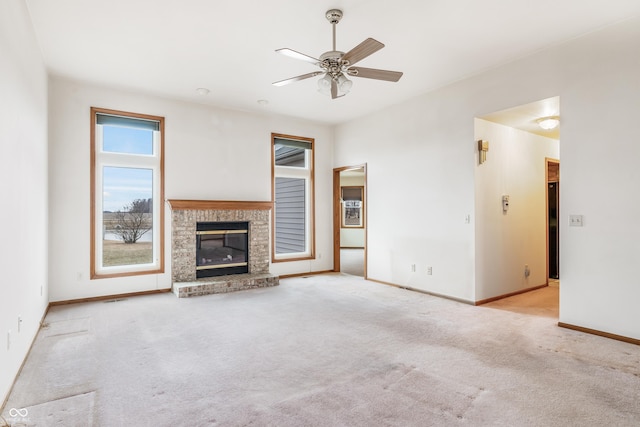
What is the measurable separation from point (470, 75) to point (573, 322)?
10.4 ft

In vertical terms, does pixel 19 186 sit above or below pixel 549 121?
below

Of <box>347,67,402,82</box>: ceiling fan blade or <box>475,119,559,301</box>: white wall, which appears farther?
<box>475,119,559,301</box>: white wall

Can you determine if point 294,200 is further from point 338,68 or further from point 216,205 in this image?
point 338,68

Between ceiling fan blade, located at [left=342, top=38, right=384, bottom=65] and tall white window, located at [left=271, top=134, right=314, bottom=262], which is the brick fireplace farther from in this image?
ceiling fan blade, located at [left=342, top=38, right=384, bottom=65]

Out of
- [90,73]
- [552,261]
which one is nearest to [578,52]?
[552,261]

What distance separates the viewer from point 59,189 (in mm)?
4629

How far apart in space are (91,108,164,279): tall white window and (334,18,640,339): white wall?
12.5 ft

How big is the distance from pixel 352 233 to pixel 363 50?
8.84 meters

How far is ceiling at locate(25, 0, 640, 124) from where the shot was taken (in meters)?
3.04

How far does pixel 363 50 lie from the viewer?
2.79 metres

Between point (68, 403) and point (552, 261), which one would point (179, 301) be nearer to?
point (68, 403)

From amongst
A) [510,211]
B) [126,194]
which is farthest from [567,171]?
[126,194]

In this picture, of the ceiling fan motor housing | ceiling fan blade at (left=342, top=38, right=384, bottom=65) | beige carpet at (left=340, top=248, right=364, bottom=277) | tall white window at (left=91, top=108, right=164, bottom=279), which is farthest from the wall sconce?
tall white window at (left=91, top=108, right=164, bottom=279)

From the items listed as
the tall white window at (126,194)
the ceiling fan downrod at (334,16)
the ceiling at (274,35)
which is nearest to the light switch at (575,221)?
the ceiling at (274,35)
